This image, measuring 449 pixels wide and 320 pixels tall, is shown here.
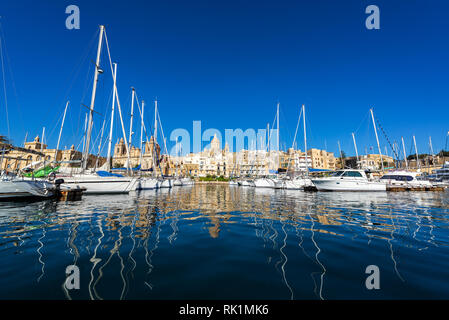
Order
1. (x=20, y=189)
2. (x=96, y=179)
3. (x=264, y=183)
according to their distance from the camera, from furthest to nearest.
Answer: (x=264, y=183) → (x=96, y=179) → (x=20, y=189)

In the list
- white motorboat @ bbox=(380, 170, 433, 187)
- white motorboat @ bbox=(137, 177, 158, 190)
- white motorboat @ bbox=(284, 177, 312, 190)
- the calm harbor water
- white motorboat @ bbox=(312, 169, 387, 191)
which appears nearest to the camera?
the calm harbor water

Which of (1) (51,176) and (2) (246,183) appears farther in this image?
(2) (246,183)

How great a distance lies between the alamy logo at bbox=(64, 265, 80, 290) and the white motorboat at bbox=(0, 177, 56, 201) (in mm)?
15247

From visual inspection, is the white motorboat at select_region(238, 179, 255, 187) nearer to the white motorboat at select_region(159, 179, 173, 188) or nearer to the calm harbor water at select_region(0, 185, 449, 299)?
the white motorboat at select_region(159, 179, 173, 188)

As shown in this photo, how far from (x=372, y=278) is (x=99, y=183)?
23010mm

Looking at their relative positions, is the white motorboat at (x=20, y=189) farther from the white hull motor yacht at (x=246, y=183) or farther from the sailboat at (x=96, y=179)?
the white hull motor yacht at (x=246, y=183)

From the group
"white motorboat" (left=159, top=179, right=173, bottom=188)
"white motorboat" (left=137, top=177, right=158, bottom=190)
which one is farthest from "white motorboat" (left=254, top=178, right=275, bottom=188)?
"white motorboat" (left=137, top=177, right=158, bottom=190)

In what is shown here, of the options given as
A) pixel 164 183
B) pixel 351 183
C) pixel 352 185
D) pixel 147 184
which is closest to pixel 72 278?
pixel 147 184

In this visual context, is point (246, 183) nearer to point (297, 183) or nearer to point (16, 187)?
point (297, 183)

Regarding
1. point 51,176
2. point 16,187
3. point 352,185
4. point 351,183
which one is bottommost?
point 352,185

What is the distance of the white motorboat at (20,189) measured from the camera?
1384cm

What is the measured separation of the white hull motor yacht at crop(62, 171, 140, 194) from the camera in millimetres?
19922

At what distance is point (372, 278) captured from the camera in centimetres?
353
